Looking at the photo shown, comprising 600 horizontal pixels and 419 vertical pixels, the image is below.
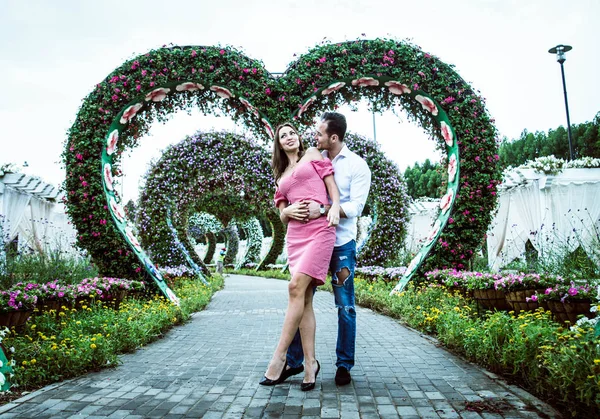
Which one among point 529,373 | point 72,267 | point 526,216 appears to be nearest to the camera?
point 529,373

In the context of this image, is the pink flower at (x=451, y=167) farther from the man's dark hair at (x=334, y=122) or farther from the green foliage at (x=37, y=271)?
the green foliage at (x=37, y=271)

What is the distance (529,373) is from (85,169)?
233 inches

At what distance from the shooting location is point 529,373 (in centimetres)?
298

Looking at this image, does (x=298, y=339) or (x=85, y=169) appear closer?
(x=298, y=339)

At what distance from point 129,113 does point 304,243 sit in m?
4.77

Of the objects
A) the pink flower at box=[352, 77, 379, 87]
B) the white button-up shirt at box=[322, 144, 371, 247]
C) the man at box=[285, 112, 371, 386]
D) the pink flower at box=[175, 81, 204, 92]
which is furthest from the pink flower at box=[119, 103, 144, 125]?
the white button-up shirt at box=[322, 144, 371, 247]

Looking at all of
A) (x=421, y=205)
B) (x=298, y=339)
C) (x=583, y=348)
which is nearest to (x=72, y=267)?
(x=298, y=339)

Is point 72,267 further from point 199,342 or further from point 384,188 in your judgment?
point 384,188

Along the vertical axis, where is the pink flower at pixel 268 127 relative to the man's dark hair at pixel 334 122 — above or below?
above

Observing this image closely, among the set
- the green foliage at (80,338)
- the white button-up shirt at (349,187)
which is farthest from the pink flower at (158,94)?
the white button-up shirt at (349,187)

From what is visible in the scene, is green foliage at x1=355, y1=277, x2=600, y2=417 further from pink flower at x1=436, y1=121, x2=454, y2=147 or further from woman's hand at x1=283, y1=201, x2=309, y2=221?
pink flower at x1=436, y1=121, x2=454, y2=147

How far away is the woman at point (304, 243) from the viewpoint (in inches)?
125

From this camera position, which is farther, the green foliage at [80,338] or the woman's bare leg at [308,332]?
the green foliage at [80,338]

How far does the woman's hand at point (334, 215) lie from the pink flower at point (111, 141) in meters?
4.75
